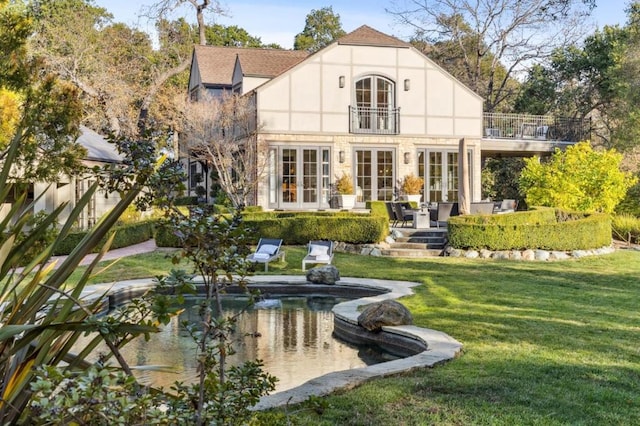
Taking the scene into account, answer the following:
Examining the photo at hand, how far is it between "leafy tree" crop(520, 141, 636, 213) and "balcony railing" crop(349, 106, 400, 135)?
5.95 m

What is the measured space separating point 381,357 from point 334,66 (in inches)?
693

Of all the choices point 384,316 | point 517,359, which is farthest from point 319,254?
point 517,359

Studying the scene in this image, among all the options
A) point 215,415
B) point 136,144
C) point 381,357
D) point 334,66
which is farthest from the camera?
point 334,66

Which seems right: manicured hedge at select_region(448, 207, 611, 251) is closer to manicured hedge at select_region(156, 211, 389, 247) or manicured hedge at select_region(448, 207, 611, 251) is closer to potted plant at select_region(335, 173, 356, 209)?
manicured hedge at select_region(156, 211, 389, 247)

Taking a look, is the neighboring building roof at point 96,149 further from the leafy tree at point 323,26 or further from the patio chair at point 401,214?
the leafy tree at point 323,26

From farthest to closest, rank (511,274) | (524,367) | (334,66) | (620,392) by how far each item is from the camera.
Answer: (334,66), (511,274), (524,367), (620,392)

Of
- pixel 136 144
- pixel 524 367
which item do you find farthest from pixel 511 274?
pixel 136 144

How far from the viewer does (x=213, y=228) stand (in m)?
2.40

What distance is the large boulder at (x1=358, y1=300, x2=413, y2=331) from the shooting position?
7.54m

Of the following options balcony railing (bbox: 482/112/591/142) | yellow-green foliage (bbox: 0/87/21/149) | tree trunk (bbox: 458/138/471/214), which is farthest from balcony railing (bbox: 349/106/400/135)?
yellow-green foliage (bbox: 0/87/21/149)

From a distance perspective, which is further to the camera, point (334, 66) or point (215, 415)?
point (334, 66)

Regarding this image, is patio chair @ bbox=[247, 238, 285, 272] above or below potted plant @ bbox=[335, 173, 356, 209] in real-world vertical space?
below

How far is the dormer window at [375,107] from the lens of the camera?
936 inches

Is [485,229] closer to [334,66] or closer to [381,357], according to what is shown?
[381,357]
